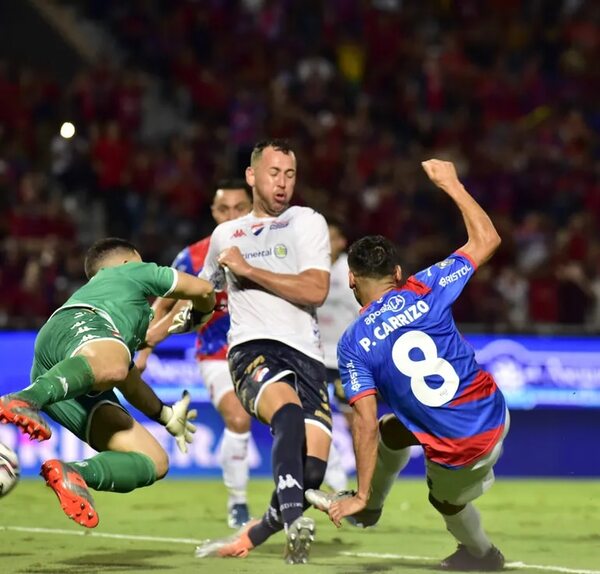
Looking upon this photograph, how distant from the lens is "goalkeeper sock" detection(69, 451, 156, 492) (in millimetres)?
7281

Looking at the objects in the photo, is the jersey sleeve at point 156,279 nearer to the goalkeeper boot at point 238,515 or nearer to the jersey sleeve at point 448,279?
the jersey sleeve at point 448,279

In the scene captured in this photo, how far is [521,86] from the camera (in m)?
21.5

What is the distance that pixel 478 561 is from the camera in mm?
7891

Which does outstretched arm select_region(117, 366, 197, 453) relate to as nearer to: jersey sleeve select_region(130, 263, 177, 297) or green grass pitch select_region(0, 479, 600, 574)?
jersey sleeve select_region(130, 263, 177, 297)

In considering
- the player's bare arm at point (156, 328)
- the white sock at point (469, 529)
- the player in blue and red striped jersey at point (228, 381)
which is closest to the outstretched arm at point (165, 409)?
the player's bare arm at point (156, 328)

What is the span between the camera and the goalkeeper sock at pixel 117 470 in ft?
23.9

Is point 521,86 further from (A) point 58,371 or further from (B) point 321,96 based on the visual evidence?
(A) point 58,371

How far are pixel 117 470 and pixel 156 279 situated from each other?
1.14m

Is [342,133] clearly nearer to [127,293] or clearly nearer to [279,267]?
[279,267]

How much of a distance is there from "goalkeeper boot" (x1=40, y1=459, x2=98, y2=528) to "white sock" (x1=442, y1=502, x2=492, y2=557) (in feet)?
6.84

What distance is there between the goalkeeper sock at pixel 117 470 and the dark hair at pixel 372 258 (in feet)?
5.29

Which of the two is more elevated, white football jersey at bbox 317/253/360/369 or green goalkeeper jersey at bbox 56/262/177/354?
white football jersey at bbox 317/253/360/369

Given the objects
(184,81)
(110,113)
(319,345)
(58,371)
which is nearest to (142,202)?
(110,113)

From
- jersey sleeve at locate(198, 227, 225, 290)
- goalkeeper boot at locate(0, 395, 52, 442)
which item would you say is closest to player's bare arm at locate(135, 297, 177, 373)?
jersey sleeve at locate(198, 227, 225, 290)
